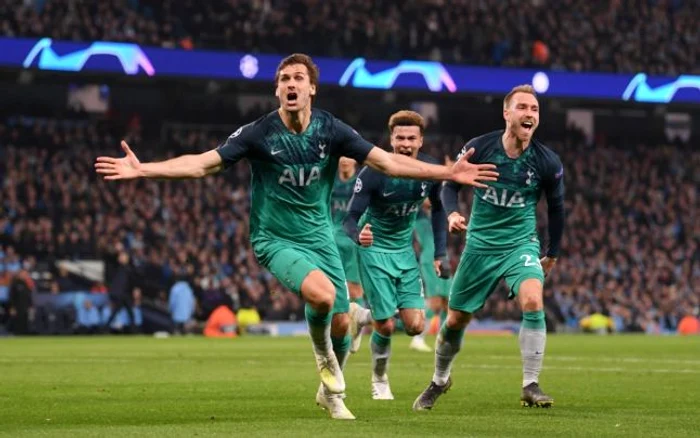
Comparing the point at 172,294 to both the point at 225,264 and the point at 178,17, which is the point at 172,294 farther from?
the point at 178,17

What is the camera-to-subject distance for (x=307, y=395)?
1288cm

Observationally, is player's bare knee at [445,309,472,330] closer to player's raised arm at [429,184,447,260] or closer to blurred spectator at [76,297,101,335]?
player's raised arm at [429,184,447,260]

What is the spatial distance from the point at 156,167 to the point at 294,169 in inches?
52.1

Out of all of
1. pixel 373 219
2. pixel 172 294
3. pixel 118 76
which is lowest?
pixel 172 294

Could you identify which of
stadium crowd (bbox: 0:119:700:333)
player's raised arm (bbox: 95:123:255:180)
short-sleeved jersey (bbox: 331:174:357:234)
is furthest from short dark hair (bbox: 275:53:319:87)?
stadium crowd (bbox: 0:119:700:333)

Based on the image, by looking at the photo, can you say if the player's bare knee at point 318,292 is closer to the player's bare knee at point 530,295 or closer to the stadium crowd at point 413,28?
the player's bare knee at point 530,295

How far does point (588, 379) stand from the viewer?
50.8 feet

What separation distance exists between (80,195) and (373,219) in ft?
80.9

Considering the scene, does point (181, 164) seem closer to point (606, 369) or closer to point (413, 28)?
point (606, 369)

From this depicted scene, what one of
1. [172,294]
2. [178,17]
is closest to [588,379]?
[172,294]

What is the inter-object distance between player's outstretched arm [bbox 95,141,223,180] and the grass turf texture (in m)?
1.62

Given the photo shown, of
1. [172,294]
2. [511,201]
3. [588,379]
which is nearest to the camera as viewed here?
[511,201]

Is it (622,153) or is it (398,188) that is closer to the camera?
(398,188)

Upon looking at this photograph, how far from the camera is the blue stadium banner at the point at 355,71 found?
3759 cm
